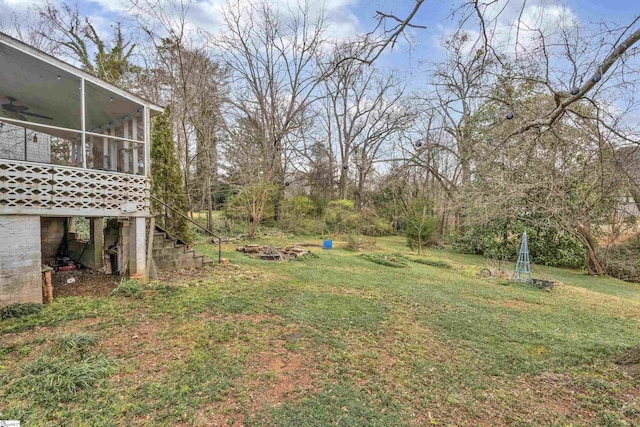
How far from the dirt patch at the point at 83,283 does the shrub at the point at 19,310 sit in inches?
32.4

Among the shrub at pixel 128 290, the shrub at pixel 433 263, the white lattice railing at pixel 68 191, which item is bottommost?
the shrub at pixel 433 263

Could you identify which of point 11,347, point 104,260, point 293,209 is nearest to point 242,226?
point 293,209

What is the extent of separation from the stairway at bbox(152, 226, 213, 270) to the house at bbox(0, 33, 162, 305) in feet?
1.66

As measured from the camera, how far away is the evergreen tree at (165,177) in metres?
9.13

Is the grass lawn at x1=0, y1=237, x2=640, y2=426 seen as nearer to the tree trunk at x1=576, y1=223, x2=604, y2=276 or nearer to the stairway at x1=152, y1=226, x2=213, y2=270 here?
the stairway at x1=152, y1=226, x2=213, y2=270

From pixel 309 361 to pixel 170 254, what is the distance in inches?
203

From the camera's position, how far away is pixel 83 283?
5.83 meters

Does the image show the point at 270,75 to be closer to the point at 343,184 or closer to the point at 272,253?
the point at 343,184

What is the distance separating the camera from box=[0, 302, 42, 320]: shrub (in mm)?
3977

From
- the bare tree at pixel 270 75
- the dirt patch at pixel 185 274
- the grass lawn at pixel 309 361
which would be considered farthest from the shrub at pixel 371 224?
the grass lawn at pixel 309 361

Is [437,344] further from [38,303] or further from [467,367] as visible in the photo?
[38,303]

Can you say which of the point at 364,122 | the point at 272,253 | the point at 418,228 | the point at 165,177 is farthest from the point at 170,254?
the point at 364,122

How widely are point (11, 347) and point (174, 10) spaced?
43.0 ft

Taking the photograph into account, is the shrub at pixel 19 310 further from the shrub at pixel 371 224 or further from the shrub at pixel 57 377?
the shrub at pixel 371 224
